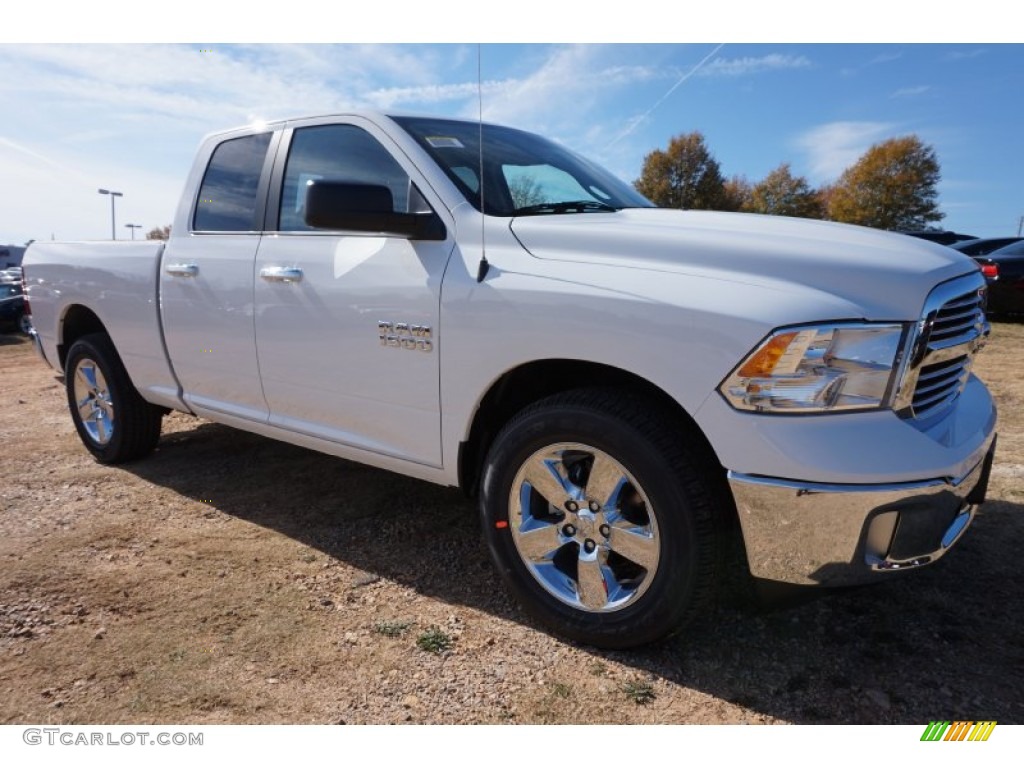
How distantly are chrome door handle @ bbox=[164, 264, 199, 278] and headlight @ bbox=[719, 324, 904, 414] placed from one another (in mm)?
2852

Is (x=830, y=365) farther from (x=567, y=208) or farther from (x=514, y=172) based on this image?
(x=514, y=172)

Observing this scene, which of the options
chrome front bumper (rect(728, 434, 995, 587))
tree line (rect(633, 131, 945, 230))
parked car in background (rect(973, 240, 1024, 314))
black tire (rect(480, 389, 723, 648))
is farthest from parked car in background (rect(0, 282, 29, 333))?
tree line (rect(633, 131, 945, 230))

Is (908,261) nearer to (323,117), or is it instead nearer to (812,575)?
(812,575)

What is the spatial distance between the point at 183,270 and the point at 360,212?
1571 millimetres

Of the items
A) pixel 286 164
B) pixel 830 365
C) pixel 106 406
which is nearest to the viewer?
pixel 830 365

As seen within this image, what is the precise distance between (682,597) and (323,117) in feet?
8.52

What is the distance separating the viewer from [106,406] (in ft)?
14.4

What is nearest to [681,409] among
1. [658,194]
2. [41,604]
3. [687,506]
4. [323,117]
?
[687,506]

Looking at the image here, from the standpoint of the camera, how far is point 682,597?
2.09 meters

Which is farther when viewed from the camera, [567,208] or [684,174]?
[684,174]

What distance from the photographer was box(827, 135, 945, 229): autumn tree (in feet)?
149

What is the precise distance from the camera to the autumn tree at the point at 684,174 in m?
50.7

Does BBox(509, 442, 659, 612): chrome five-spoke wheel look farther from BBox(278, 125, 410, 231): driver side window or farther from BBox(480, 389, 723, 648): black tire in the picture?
BBox(278, 125, 410, 231): driver side window
